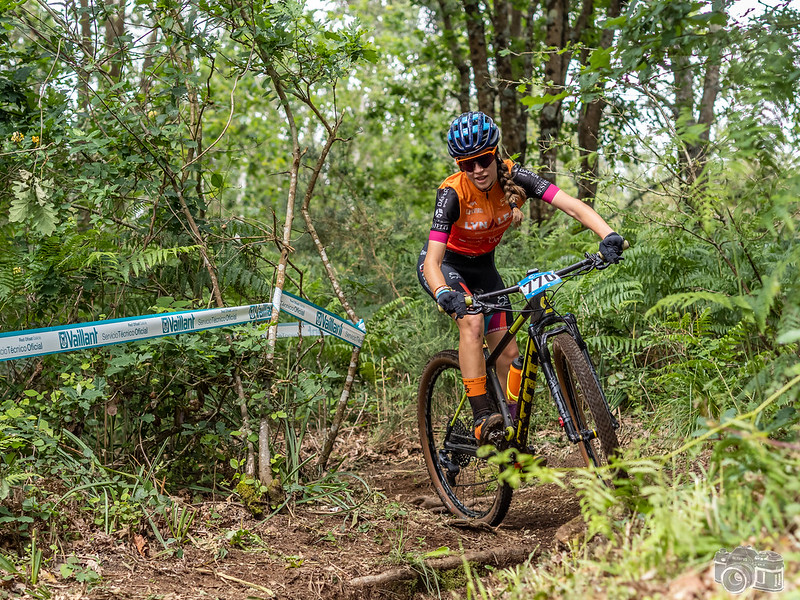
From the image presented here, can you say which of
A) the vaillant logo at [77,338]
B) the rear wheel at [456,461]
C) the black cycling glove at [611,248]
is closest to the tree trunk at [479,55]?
the rear wheel at [456,461]

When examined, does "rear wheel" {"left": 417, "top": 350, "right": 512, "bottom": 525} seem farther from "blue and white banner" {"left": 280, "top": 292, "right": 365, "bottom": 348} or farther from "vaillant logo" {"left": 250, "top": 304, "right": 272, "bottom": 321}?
"vaillant logo" {"left": 250, "top": 304, "right": 272, "bottom": 321}

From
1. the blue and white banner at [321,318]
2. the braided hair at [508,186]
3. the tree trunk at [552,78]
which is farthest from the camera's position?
the tree trunk at [552,78]

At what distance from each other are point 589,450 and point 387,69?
22.3 metres

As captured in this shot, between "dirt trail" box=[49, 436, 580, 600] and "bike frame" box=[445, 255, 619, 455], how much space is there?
574 millimetres

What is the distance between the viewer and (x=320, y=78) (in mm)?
4961

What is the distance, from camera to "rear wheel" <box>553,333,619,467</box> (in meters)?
3.42

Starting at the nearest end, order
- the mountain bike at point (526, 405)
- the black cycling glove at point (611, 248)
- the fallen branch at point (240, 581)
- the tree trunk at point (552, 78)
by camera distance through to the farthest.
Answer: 1. the fallen branch at point (240, 581)
2. the mountain bike at point (526, 405)
3. the black cycling glove at point (611, 248)
4. the tree trunk at point (552, 78)

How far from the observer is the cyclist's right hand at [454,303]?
155 inches

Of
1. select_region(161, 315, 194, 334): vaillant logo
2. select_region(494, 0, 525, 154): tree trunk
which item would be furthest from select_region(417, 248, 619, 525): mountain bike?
select_region(494, 0, 525, 154): tree trunk

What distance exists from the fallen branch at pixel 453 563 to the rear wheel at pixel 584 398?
0.63 m

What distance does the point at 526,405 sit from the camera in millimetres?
4246

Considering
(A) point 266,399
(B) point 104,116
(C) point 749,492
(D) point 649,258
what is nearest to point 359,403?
(A) point 266,399

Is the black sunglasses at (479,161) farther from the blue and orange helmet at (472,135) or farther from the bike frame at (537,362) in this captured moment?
the bike frame at (537,362)

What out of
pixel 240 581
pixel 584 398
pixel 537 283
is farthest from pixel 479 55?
pixel 240 581
